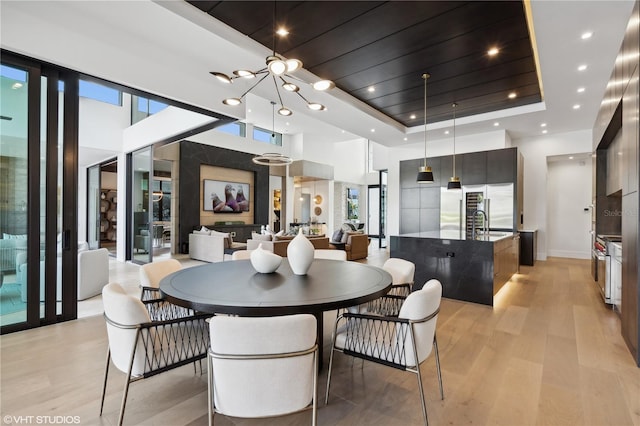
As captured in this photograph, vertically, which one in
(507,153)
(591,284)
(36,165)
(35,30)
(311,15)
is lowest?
(591,284)

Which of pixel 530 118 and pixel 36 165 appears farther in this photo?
pixel 530 118

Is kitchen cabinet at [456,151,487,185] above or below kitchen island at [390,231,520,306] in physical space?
above

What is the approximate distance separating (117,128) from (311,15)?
7.15 m

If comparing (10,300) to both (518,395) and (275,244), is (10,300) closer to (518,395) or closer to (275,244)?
(275,244)

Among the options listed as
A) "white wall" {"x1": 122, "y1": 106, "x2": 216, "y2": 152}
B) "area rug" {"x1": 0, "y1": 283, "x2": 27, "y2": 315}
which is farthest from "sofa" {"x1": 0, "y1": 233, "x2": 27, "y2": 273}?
"white wall" {"x1": 122, "y1": 106, "x2": 216, "y2": 152}

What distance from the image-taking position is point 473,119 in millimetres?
6109

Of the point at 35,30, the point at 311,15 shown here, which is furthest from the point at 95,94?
the point at 311,15

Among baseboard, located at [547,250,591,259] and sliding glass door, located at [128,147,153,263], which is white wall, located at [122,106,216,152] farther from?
baseboard, located at [547,250,591,259]

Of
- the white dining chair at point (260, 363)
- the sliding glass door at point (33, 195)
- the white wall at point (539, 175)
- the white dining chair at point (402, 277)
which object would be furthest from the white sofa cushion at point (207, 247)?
the white wall at point (539, 175)

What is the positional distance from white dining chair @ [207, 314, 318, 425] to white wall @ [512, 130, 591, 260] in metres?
8.08

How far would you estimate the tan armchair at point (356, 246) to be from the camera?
25.0ft

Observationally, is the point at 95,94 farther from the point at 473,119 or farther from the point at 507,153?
the point at 507,153

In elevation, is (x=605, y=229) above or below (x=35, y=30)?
below

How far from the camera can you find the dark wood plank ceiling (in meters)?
2.87
